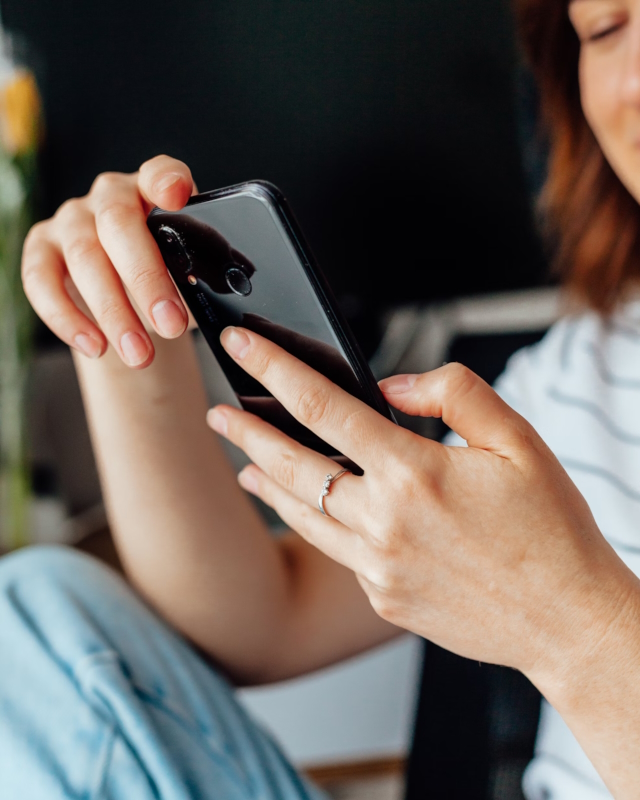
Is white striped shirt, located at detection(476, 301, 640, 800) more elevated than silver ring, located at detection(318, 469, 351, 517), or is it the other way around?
silver ring, located at detection(318, 469, 351, 517)

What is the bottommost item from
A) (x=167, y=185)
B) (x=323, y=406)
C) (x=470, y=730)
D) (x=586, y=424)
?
(x=470, y=730)

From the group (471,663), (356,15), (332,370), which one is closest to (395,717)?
(471,663)

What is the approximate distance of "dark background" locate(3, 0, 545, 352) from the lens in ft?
3.33

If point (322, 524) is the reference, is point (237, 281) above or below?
above

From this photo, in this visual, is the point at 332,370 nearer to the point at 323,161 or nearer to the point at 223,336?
the point at 223,336

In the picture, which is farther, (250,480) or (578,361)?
(578,361)

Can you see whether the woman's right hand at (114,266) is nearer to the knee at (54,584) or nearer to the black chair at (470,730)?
the knee at (54,584)

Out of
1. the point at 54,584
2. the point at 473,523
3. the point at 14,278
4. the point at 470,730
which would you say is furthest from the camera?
the point at 14,278

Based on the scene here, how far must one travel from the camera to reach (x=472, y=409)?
0.38m

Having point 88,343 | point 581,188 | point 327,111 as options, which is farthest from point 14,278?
point 581,188

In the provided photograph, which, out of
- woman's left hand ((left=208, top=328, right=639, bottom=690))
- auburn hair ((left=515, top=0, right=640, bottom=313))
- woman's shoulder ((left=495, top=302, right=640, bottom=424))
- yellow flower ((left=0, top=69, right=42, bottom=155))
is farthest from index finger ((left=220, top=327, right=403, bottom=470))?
yellow flower ((left=0, top=69, right=42, bottom=155))

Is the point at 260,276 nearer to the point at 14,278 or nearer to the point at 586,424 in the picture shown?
the point at 586,424

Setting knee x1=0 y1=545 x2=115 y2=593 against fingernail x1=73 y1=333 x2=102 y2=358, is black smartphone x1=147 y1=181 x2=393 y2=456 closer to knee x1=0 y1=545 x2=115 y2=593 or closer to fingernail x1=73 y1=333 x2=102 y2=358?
fingernail x1=73 y1=333 x2=102 y2=358

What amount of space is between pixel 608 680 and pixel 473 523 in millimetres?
113
